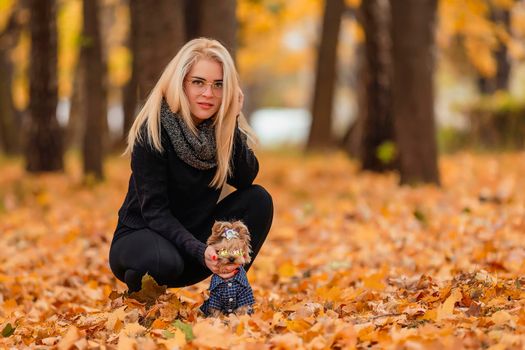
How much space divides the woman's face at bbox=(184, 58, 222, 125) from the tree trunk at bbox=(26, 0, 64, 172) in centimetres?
963

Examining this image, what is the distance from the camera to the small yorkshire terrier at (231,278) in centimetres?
396

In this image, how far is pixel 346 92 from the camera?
44.3 meters

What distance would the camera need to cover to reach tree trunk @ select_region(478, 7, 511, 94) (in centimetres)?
2181

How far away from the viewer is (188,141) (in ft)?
14.2

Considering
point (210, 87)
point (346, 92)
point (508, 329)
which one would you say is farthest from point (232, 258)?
point (346, 92)

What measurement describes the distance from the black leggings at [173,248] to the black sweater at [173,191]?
0.05 metres

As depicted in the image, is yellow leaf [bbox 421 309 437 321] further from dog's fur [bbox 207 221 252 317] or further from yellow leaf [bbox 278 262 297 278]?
yellow leaf [bbox 278 262 297 278]

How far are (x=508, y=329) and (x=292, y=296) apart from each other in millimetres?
1872

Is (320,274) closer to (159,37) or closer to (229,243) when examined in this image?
(229,243)

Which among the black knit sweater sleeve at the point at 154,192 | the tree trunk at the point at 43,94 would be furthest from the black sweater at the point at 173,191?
the tree trunk at the point at 43,94

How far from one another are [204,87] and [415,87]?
6.30 metres

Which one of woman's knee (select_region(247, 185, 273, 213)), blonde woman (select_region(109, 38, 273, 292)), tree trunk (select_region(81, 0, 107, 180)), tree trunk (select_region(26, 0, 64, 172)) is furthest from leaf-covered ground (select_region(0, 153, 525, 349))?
tree trunk (select_region(26, 0, 64, 172))

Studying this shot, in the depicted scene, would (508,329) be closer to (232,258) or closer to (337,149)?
(232,258)

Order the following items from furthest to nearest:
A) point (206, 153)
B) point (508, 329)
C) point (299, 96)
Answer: point (299, 96), point (206, 153), point (508, 329)
